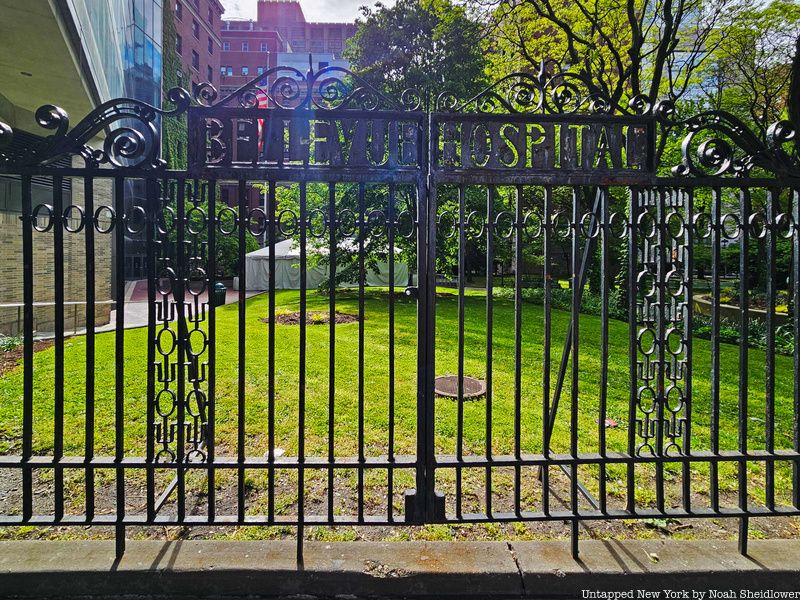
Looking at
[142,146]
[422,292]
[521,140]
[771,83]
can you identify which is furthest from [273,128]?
[771,83]

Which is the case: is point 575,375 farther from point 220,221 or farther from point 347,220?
point 220,221

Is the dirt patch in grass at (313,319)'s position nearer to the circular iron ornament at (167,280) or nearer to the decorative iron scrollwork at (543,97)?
the circular iron ornament at (167,280)

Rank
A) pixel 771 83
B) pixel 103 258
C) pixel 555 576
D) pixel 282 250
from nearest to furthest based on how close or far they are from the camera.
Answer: pixel 555 576 → pixel 103 258 → pixel 771 83 → pixel 282 250

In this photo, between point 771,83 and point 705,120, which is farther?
point 771,83

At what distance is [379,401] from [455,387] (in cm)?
102

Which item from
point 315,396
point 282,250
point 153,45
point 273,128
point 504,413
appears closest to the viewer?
point 273,128

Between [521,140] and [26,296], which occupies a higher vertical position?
[521,140]

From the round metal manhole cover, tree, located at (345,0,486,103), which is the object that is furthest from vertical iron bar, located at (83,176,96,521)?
tree, located at (345,0,486,103)

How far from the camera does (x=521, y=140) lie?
2.49 m

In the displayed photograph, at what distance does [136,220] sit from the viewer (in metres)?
2.36

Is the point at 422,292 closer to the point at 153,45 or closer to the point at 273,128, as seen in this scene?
the point at 273,128

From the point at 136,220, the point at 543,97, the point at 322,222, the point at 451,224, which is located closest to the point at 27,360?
the point at 136,220

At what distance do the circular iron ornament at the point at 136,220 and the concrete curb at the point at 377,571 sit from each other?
67.3 inches

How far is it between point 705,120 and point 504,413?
331 centimetres
